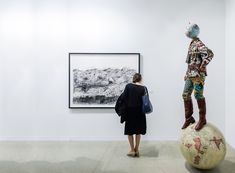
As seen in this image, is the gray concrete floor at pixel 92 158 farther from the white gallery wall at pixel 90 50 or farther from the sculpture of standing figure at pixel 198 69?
the sculpture of standing figure at pixel 198 69

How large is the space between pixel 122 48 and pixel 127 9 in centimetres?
80

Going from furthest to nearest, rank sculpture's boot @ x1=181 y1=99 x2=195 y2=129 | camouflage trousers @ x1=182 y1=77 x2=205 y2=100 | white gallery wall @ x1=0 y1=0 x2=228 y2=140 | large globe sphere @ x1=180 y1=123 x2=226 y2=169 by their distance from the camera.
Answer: white gallery wall @ x1=0 y1=0 x2=228 y2=140 < sculpture's boot @ x1=181 y1=99 x2=195 y2=129 < camouflage trousers @ x1=182 y1=77 x2=205 y2=100 < large globe sphere @ x1=180 y1=123 x2=226 y2=169

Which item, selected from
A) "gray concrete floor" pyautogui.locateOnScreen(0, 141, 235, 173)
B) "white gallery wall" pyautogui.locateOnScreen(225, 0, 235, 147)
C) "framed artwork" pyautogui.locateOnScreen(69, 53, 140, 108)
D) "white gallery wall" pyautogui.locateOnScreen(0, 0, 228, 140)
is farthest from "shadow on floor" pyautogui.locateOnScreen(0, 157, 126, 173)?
"white gallery wall" pyautogui.locateOnScreen(225, 0, 235, 147)

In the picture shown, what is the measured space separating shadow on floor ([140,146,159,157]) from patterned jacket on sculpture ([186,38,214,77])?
1568mm

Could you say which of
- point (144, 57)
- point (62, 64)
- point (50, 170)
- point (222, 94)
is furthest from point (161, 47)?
point (50, 170)

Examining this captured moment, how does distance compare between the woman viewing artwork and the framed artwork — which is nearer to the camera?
the woman viewing artwork

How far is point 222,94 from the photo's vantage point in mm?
5820

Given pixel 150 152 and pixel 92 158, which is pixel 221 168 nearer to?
pixel 150 152

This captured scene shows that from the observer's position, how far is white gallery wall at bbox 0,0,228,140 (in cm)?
579

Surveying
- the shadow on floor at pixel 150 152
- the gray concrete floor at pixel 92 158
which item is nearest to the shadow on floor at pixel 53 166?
the gray concrete floor at pixel 92 158

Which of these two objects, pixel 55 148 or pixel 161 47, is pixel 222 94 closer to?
pixel 161 47

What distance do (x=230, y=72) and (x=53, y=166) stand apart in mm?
3694

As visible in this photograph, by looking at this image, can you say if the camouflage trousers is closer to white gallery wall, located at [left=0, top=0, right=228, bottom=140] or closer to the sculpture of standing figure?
the sculpture of standing figure

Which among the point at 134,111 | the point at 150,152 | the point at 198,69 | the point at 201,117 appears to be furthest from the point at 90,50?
the point at 201,117
